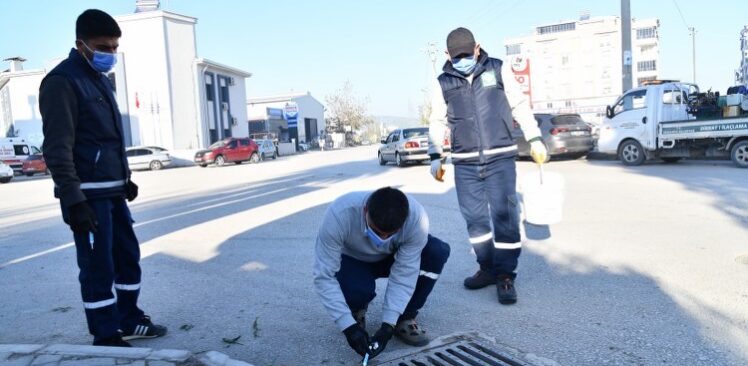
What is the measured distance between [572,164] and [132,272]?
14.3 m

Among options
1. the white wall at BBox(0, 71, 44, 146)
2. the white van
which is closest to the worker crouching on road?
the white van

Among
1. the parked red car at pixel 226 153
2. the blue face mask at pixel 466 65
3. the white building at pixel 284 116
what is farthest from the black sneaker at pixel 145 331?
the white building at pixel 284 116

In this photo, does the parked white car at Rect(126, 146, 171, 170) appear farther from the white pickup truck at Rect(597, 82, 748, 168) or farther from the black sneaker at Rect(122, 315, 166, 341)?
the black sneaker at Rect(122, 315, 166, 341)

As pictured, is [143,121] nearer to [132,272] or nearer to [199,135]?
[199,135]

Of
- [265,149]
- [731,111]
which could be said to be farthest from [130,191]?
[265,149]

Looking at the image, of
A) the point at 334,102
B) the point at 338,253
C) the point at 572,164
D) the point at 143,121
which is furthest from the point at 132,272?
the point at 334,102

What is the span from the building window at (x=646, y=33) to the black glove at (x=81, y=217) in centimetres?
9094

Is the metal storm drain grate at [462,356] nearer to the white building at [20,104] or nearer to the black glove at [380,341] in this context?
the black glove at [380,341]

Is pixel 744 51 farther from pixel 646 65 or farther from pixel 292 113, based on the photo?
pixel 292 113

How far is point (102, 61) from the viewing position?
330cm

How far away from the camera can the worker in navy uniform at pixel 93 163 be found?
299 centimetres

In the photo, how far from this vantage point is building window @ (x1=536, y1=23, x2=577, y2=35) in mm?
85875

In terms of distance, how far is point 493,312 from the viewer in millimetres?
3828

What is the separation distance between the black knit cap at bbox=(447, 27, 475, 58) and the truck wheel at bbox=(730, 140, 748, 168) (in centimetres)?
1050
